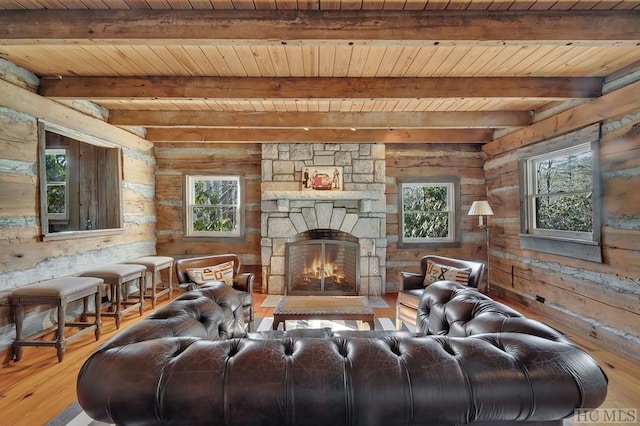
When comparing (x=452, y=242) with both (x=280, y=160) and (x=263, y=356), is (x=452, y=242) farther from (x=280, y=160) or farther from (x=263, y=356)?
(x=263, y=356)

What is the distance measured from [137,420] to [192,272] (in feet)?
7.93

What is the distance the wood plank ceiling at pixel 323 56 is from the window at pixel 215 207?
1314 millimetres

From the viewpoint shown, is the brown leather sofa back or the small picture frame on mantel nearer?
the brown leather sofa back

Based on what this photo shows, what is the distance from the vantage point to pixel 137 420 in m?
0.84

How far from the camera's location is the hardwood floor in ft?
6.25

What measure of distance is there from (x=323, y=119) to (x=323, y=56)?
4.27 feet

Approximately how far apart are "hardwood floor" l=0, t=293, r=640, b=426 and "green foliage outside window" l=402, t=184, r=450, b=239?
224 centimetres

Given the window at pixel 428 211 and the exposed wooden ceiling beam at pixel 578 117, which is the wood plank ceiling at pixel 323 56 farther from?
the window at pixel 428 211

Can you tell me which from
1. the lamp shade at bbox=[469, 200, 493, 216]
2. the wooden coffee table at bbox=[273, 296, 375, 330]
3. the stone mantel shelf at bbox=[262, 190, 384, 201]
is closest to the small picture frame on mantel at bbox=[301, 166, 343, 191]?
the stone mantel shelf at bbox=[262, 190, 384, 201]

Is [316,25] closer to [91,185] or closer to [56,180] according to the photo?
[91,185]

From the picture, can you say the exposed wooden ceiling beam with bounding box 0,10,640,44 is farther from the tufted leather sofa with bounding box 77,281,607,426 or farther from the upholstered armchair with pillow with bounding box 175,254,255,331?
Result: the upholstered armchair with pillow with bounding box 175,254,255,331

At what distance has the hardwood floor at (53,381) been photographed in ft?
6.25

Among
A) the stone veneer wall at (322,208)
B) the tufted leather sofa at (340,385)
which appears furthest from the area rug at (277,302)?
the tufted leather sofa at (340,385)

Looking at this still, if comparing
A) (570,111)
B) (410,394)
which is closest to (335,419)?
(410,394)
